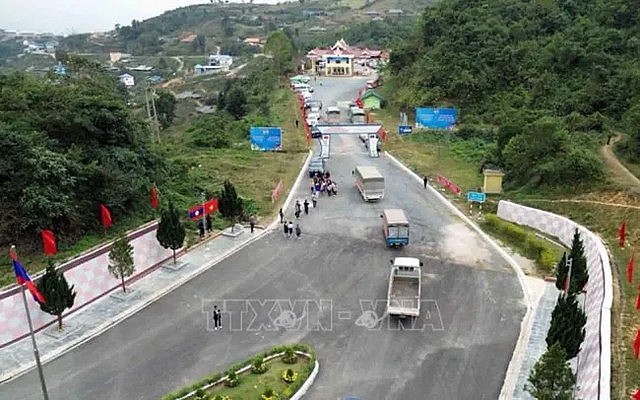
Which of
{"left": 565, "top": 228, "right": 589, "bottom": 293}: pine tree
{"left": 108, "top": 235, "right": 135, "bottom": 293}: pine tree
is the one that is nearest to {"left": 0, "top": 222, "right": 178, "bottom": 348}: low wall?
{"left": 108, "top": 235, "right": 135, "bottom": 293}: pine tree

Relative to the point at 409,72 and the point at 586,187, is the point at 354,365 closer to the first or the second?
the point at 586,187

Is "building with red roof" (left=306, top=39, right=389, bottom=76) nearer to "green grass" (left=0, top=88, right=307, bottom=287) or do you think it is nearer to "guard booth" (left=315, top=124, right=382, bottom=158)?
"green grass" (left=0, top=88, right=307, bottom=287)

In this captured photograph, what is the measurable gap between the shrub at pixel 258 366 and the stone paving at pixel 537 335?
7.71 m

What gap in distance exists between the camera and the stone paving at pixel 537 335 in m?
18.0

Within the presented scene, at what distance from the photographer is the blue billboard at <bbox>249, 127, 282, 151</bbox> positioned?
47.2 metres

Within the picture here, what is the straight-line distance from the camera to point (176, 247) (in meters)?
26.0

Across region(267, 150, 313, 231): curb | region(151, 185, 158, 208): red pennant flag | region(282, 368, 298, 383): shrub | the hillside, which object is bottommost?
region(282, 368, 298, 383): shrub

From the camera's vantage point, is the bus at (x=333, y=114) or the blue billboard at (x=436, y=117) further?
the bus at (x=333, y=114)

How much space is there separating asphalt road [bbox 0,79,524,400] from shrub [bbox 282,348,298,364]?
38.2 inches

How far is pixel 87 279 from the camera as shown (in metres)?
22.8

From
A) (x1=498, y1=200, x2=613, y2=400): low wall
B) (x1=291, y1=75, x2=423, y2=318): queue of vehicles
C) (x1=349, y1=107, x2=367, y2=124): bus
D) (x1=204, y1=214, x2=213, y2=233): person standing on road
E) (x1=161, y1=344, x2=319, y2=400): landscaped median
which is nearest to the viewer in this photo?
(x1=498, y1=200, x2=613, y2=400): low wall

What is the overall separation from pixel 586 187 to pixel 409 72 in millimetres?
38480

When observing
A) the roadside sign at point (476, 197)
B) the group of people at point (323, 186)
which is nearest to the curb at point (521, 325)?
the roadside sign at point (476, 197)

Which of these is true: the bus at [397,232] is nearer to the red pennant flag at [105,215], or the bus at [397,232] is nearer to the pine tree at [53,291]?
the red pennant flag at [105,215]
